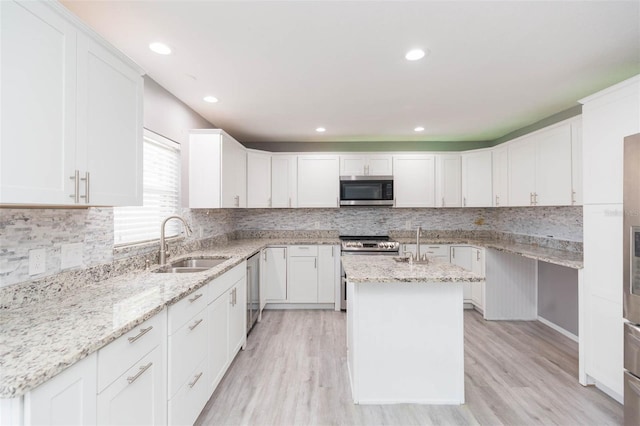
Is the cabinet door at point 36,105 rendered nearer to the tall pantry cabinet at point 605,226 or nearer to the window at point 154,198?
the window at point 154,198

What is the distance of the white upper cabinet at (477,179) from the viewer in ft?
13.2

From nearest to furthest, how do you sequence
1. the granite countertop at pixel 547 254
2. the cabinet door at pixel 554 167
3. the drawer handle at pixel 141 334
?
1. the drawer handle at pixel 141 334
2. the granite countertop at pixel 547 254
3. the cabinet door at pixel 554 167

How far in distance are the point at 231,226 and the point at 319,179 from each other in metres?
1.55

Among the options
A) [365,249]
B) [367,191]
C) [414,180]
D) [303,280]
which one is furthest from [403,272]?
[414,180]

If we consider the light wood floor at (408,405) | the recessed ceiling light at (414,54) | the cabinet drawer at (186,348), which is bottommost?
the light wood floor at (408,405)

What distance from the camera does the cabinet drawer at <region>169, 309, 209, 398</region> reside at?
4.86 ft

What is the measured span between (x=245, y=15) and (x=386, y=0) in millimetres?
783

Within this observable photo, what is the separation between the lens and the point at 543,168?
9.96ft

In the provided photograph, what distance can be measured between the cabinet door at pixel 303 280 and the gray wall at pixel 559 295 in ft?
9.45

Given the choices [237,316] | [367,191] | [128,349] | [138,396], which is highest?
[367,191]

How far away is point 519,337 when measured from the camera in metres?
3.07

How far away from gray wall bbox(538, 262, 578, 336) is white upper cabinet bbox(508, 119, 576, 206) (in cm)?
86

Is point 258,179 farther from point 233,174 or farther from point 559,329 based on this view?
point 559,329

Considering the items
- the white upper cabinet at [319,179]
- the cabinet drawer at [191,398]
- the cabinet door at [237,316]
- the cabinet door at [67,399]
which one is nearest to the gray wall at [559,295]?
the white upper cabinet at [319,179]
